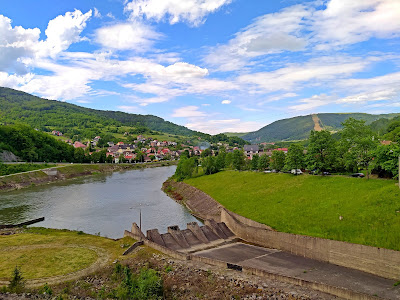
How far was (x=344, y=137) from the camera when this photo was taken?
2167 inches

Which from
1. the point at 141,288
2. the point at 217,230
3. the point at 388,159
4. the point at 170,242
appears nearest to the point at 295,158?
the point at 388,159

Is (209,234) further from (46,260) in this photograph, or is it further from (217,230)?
(46,260)

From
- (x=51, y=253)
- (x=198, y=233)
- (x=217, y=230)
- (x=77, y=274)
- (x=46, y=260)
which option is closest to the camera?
(x=77, y=274)

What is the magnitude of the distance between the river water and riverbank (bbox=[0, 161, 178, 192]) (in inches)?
228

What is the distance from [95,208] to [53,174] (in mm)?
54181

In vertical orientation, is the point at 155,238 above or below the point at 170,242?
above

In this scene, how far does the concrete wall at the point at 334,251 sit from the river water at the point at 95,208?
16.6m

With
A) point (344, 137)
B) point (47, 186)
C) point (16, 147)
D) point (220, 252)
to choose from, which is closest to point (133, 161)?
point (16, 147)

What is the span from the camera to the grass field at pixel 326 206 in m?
29.0

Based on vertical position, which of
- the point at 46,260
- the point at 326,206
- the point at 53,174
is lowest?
the point at 46,260

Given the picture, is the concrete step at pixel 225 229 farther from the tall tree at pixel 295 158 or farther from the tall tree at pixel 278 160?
the tall tree at pixel 278 160

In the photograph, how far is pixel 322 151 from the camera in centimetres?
5316

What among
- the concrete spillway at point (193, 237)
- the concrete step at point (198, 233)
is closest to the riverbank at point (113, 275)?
the concrete spillway at point (193, 237)

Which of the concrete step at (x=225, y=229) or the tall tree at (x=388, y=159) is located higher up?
the tall tree at (x=388, y=159)
